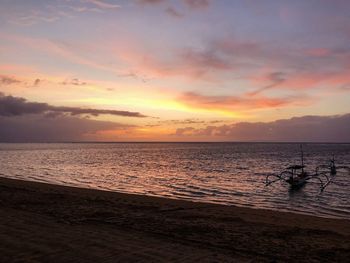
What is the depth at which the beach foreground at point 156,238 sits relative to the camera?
9797 millimetres

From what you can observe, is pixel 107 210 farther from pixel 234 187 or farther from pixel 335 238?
pixel 234 187

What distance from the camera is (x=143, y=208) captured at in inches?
793

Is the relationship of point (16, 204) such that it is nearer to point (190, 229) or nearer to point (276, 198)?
point (190, 229)

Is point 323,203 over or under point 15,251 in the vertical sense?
under

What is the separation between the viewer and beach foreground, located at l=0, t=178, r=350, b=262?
980 cm

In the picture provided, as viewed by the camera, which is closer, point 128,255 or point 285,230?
point 128,255

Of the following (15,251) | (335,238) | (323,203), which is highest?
(15,251)

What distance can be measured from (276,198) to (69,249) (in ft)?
89.8

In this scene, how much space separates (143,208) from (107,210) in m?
2.33

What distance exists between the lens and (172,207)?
837 inches

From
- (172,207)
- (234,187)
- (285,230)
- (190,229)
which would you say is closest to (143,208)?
(172,207)

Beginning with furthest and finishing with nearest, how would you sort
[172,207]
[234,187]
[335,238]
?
1. [234,187]
2. [172,207]
3. [335,238]

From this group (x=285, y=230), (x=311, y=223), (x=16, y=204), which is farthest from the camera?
(x=16, y=204)

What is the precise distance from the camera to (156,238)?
11.9m
